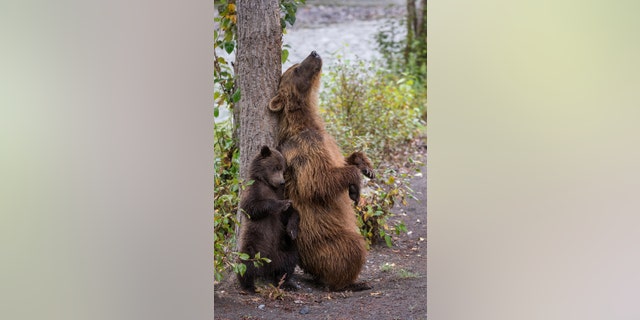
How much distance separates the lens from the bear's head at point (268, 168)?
3820mm

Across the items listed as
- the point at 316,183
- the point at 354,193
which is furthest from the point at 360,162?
the point at 316,183

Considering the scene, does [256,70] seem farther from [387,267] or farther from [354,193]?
[387,267]

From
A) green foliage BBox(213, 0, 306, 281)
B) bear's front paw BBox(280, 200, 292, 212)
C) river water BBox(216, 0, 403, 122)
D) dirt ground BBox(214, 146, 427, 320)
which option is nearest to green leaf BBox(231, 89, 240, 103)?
green foliage BBox(213, 0, 306, 281)

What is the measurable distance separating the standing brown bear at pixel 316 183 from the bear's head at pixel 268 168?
0.10 meters

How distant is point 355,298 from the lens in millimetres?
3908

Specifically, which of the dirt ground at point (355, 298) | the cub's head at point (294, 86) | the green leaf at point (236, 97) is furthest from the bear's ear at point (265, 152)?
the dirt ground at point (355, 298)

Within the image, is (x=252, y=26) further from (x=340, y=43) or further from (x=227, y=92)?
(x=340, y=43)

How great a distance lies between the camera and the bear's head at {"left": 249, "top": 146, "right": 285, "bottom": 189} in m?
3.82

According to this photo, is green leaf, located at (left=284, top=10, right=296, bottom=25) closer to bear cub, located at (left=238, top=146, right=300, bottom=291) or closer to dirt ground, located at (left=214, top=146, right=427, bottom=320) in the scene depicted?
bear cub, located at (left=238, top=146, right=300, bottom=291)

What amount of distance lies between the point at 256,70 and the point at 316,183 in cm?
66
